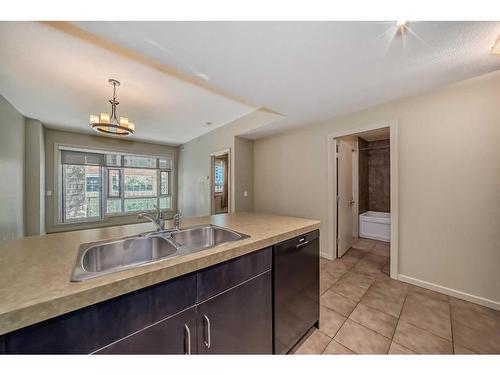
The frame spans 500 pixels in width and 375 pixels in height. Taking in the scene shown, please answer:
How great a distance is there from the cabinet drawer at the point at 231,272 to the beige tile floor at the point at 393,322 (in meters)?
0.80

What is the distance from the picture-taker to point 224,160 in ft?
19.6

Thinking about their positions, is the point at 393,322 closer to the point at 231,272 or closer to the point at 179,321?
the point at 231,272

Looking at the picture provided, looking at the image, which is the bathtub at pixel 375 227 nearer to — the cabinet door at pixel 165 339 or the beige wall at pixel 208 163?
the beige wall at pixel 208 163

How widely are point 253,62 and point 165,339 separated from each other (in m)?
1.89

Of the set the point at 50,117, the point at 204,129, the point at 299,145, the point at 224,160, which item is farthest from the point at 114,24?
the point at 224,160

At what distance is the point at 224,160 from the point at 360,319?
16.7 ft

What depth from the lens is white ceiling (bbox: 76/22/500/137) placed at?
4.03 feet

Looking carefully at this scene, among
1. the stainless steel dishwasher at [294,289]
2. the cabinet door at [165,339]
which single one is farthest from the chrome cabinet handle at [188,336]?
the stainless steel dishwasher at [294,289]

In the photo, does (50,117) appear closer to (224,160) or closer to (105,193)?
(105,193)

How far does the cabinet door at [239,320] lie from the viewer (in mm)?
906

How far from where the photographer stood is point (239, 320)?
3.41 ft

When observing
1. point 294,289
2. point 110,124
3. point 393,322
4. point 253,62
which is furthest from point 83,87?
point 393,322

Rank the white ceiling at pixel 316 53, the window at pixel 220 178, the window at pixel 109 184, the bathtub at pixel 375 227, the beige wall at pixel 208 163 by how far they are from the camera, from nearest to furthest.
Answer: the white ceiling at pixel 316 53 → the beige wall at pixel 208 163 → the bathtub at pixel 375 227 → the window at pixel 109 184 → the window at pixel 220 178

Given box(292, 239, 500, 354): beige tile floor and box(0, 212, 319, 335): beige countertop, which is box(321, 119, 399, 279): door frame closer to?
box(292, 239, 500, 354): beige tile floor
